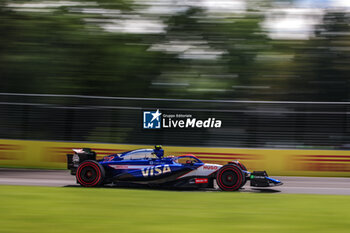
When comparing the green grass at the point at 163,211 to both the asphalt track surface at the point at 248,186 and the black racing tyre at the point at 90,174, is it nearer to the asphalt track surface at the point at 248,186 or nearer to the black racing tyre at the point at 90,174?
the black racing tyre at the point at 90,174

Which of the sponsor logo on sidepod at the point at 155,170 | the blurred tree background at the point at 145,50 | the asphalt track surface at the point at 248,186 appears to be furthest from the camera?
the blurred tree background at the point at 145,50

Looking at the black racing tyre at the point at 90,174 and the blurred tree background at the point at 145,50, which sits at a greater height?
the blurred tree background at the point at 145,50

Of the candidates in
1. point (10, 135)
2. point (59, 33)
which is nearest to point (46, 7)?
point (59, 33)

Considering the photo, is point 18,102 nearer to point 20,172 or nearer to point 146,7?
point 20,172

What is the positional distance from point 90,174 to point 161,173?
1650 millimetres

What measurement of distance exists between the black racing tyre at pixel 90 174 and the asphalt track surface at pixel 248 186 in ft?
1.89

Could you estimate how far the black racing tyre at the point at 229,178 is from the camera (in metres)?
10.9

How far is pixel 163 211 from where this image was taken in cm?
792

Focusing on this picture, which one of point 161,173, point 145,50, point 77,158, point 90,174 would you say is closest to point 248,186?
point 161,173

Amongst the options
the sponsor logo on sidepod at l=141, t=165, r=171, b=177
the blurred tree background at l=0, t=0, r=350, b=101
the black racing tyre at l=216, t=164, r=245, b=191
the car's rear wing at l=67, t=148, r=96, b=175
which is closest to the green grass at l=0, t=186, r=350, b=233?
the black racing tyre at l=216, t=164, r=245, b=191

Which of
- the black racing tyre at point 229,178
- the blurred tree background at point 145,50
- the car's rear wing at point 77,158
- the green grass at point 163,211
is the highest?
the blurred tree background at point 145,50

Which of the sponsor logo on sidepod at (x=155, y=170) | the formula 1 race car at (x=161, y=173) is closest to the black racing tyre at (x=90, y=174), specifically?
the formula 1 race car at (x=161, y=173)

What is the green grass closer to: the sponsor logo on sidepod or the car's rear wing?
the sponsor logo on sidepod

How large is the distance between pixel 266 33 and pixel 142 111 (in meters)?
6.49
